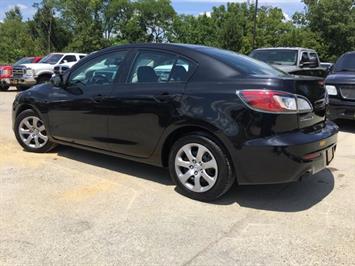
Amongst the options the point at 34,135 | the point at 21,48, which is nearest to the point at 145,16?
the point at 21,48

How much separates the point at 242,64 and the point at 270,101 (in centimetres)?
82

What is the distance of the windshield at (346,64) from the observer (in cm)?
1023

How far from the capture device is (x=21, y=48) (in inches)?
2178

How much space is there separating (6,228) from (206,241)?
1.72 m

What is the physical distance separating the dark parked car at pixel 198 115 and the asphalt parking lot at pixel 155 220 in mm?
351

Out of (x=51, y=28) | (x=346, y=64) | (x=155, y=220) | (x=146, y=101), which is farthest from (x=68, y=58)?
(x=51, y=28)

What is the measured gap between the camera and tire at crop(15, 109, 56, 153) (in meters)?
6.57

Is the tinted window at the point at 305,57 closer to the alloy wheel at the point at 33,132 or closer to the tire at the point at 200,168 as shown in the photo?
the alloy wheel at the point at 33,132

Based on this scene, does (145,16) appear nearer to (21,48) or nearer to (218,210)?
(21,48)

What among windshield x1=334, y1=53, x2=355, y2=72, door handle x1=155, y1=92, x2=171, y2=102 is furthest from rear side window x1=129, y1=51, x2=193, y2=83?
windshield x1=334, y1=53, x2=355, y2=72

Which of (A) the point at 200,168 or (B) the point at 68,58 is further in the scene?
(B) the point at 68,58

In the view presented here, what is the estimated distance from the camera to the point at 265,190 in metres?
5.26

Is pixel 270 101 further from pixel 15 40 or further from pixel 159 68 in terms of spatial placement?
pixel 15 40

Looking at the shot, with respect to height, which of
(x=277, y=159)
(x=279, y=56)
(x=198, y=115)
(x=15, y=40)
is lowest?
(x=277, y=159)
